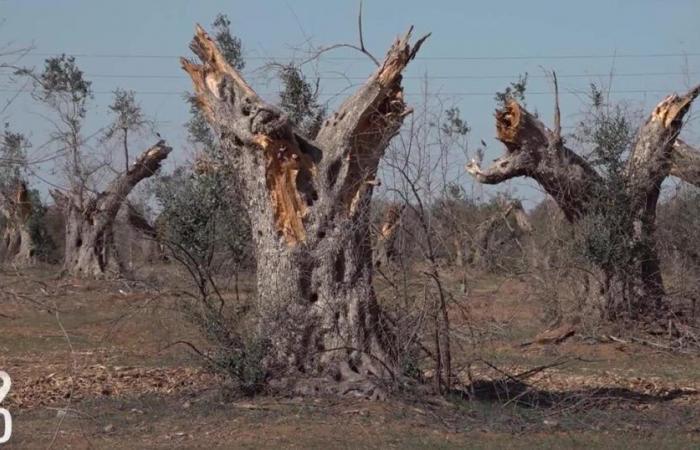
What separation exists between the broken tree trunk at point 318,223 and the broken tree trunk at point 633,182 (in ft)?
21.0

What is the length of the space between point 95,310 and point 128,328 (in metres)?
5.28

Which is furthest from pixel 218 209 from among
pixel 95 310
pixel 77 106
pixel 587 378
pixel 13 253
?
pixel 13 253

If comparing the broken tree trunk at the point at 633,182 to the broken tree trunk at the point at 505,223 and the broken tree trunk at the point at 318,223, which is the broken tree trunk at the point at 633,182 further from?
the broken tree trunk at the point at 318,223

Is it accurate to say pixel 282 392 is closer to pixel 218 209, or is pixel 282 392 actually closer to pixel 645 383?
pixel 645 383

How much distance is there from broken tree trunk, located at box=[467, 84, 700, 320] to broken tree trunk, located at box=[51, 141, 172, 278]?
44.7 feet

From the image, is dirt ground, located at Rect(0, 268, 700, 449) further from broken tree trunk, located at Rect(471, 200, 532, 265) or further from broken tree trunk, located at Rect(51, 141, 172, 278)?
broken tree trunk, located at Rect(51, 141, 172, 278)

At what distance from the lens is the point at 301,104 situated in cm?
1628

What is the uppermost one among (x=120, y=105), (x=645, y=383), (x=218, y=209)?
(x=120, y=105)

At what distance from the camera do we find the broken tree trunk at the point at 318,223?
41.5 feet

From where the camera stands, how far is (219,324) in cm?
1290

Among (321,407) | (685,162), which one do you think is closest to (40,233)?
(685,162)

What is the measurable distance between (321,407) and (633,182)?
31.5 feet

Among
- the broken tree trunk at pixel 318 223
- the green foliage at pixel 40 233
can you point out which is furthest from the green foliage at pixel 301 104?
the green foliage at pixel 40 233

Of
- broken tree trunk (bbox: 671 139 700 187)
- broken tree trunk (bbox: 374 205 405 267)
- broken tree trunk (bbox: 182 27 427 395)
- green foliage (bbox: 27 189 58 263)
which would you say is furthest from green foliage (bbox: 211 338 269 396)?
green foliage (bbox: 27 189 58 263)
